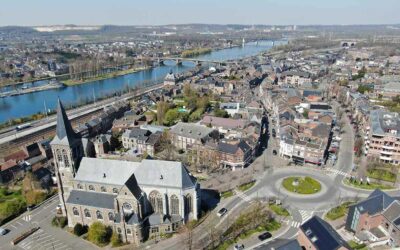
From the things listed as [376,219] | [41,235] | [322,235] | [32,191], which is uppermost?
[322,235]

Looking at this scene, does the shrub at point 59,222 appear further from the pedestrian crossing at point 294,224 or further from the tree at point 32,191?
the pedestrian crossing at point 294,224

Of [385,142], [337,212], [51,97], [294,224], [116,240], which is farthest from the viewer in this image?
[51,97]

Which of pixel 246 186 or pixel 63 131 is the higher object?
pixel 63 131

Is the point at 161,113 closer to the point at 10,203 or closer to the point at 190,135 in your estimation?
the point at 190,135

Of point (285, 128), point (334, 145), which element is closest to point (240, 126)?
point (285, 128)

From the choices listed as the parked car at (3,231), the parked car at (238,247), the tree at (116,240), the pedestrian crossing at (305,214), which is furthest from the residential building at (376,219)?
the parked car at (3,231)

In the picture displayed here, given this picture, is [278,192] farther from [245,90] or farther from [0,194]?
[245,90]

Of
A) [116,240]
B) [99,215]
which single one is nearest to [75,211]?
[99,215]
